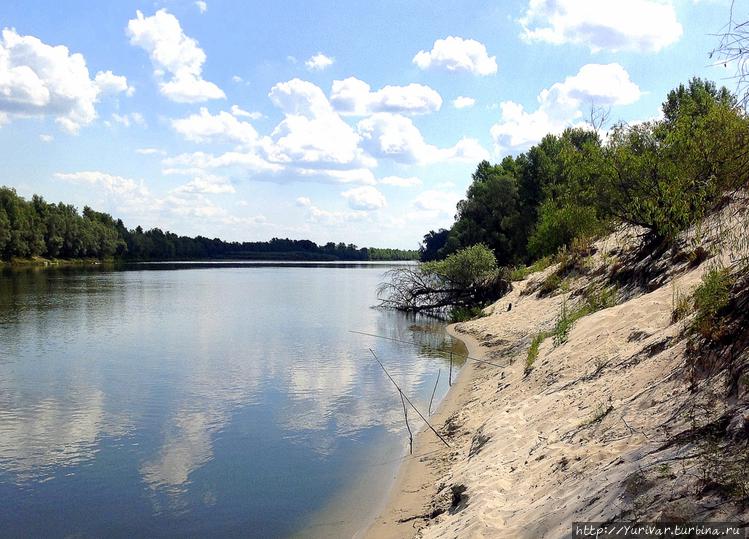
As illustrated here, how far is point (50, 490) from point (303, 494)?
17.6 feet

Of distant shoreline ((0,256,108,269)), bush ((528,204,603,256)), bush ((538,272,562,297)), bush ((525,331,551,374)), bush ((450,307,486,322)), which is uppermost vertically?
bush ((528,204,603,256))

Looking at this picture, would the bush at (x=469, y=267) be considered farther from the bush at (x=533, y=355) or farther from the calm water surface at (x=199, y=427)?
the bush at (x=533, y=355)

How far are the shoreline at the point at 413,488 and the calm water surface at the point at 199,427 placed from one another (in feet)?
1.34

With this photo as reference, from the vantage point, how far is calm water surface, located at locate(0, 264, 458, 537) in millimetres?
11633

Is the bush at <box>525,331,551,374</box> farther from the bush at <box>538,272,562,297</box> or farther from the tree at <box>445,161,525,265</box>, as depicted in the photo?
the tree at <box>445,161,525,265</box>

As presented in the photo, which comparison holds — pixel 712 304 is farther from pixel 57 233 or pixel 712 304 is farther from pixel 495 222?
pixel 57 233

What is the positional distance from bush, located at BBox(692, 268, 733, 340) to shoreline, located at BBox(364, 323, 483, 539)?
561 cm

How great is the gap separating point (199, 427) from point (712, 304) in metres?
13.4

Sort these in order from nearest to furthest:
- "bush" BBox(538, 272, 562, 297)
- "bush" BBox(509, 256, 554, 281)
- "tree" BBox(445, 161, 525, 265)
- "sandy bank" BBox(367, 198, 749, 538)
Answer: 1. "sandy bank" BBox(367, 198, 749, 538)
2. "bush" BBox(538, 272, 562, 297)
3. "bush" BBox(509, 256, 554, 281)
4. "tree" BBox(445, 161, 525, 265)

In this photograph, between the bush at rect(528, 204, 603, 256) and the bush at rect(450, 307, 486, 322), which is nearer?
the bush at rect(528, 204, 603, 256)

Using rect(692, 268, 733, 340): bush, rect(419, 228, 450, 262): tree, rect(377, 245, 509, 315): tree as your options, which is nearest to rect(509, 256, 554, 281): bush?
rect(377, 245, 509, 315): tree

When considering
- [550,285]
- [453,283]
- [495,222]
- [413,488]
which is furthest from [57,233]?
[413,488]

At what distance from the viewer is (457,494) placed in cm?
1014

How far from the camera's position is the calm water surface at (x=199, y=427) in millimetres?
11633
